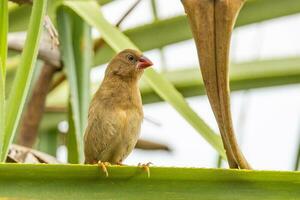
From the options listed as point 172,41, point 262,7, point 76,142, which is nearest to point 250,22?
point 262,7

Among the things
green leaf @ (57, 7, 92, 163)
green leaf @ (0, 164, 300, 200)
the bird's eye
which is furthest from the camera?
the bird's eye

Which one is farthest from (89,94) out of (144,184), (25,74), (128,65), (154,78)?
(144,184)

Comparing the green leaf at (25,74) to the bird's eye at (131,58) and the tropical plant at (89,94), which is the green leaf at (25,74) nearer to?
the tropical plant at (89,94)

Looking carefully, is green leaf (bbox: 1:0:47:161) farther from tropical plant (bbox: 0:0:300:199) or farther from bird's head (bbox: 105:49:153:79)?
bird's head (bbox: 105:49:153:79)

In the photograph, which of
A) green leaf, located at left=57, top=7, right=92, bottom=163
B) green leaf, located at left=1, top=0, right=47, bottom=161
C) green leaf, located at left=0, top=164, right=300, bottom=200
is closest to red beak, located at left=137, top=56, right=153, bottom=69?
green leaf, located at left=57, top=7, right=92, bottom=163

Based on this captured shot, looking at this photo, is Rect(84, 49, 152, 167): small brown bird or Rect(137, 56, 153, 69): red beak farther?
Rect(137, 56, 153, 69): red beak

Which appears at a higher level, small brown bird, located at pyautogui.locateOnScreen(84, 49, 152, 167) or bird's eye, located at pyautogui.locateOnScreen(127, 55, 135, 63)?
bird's eye, located at pyautogui.locateOnScreen(127, 55, 135, 63)
